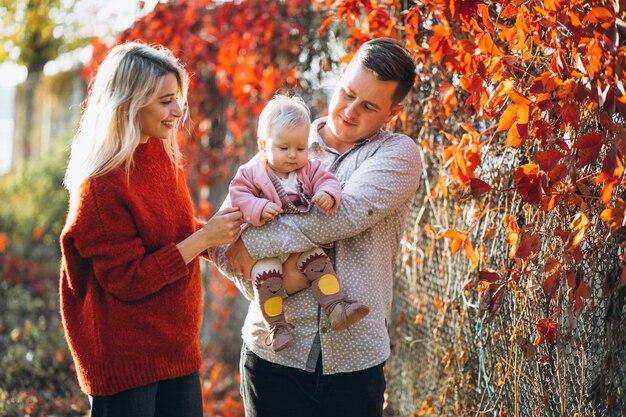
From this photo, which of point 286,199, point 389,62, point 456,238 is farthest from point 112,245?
point 456,238

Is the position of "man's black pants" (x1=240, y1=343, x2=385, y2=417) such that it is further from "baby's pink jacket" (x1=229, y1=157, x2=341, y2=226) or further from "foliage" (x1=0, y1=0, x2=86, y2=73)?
"foliage" (x1=0, y1=0, x2=86, y2=73)

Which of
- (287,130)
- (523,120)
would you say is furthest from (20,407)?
(523,120)

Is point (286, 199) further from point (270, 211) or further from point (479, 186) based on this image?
point (479, 186)

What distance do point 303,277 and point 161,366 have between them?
21.1 inches

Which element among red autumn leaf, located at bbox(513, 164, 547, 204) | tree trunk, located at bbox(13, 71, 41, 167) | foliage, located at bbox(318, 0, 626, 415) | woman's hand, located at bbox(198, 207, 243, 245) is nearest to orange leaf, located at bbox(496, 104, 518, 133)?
foliage, located at bbox(318, 0, 626, 415)

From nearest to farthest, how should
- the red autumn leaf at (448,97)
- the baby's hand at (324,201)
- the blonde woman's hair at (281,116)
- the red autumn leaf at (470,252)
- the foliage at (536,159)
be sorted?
A: the foliage at (536,159) → the baby's hand at (324,201) → the blonde woman's hair at (281,116) → the red autumn leaf at (470,252) → the red autumn leaf at (448,97)

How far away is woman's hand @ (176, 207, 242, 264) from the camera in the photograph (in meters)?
2.34

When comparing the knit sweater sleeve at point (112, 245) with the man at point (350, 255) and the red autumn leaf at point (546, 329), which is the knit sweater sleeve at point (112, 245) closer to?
the man at point (350, 255)

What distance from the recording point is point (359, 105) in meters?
2.40

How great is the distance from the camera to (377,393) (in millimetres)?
2400

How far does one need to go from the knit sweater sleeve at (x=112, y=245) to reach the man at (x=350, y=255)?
0.94 feet

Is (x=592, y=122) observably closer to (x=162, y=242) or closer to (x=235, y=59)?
(x=162, y=242)

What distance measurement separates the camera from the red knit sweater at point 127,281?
7.54 feet

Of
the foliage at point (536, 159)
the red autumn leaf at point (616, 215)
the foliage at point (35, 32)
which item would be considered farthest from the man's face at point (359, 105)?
the foliage at point (35, 32)
